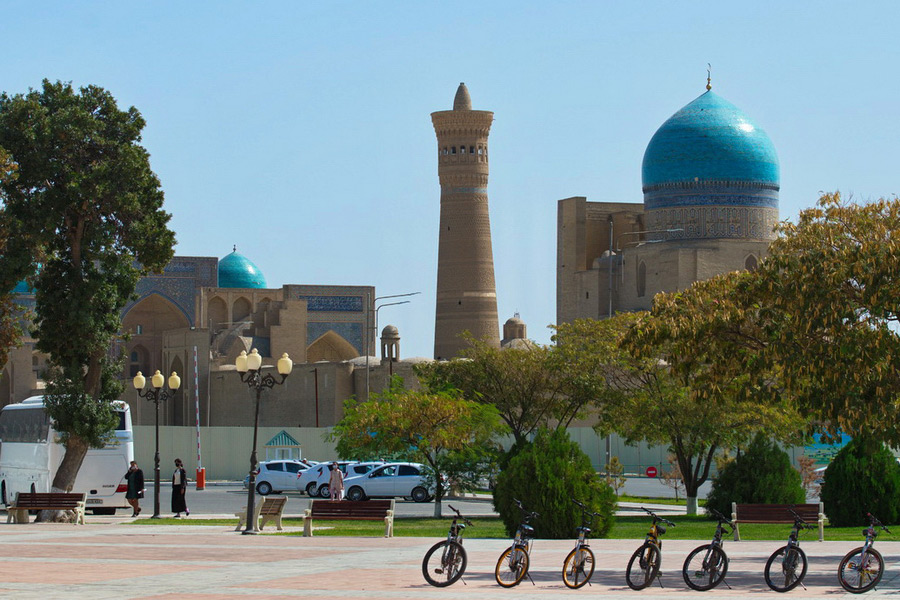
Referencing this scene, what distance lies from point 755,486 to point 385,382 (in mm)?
24388

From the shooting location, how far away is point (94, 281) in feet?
65.7

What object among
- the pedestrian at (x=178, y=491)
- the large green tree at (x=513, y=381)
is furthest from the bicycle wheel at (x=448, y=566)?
the large green tree at (x=513, y=381)

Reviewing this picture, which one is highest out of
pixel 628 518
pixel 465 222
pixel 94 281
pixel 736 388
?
pixel 465 222

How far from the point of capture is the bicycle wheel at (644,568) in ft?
33.8

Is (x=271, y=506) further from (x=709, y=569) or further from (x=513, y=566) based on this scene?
(x=709, y=569)

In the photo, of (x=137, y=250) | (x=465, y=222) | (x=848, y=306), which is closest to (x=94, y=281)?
(x=137, y=250)

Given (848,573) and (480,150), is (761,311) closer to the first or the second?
(848,573)

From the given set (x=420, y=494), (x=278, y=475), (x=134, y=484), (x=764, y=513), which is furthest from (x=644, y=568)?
(x=278, y=475)

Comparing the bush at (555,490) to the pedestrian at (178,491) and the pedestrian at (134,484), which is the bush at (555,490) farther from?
the pedestrian at (134,484)

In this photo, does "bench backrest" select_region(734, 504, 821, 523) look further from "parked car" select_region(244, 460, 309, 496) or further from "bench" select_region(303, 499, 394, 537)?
"parked car" select_region(244, 460, 309, 496)

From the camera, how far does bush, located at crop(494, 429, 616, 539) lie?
16.5m

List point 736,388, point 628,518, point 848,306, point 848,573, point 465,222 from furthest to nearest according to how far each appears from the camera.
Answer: point 465,222
point 628,518
point 736,388
point 848,306
point 848,573

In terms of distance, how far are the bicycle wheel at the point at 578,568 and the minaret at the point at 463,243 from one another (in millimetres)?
39427

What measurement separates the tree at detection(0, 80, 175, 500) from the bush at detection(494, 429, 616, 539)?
679 centimetres
